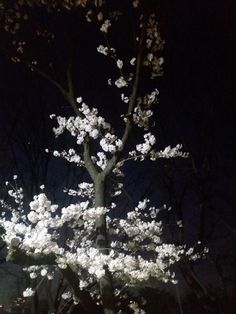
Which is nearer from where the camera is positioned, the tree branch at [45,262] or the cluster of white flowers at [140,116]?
the tree branch at [45,262]

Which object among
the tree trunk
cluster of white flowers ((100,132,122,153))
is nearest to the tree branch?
the tree trunk

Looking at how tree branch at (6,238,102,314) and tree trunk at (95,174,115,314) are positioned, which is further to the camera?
tree trunk at (95,174,115,314)

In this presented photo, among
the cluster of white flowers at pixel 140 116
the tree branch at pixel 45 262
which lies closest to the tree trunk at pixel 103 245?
the tree branch at pixel 45 262

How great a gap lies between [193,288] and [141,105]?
5.82 m

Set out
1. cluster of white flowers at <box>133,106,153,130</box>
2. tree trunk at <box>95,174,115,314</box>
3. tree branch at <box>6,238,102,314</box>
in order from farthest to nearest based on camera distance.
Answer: cluster of white flowers at <box>133,106,153,130</box> < tree trunk at <box>95,174,115,314</box> < tree branch at <box>6,238,102,314</box>

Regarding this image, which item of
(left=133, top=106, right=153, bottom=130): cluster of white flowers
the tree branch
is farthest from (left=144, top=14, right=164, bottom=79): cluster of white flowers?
the tree branch

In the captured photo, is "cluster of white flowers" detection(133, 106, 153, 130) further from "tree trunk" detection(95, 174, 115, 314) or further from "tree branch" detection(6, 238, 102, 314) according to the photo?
"tree branch" detection(6, 238, 102, 314)

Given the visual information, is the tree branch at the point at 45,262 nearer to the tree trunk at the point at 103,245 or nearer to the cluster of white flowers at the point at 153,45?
the tree trunk at the point at 103,245

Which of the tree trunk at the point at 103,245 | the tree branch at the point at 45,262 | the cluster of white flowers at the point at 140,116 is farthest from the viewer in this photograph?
the cluster of white flowers at the point at 140,116

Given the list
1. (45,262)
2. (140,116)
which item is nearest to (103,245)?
(45,262)

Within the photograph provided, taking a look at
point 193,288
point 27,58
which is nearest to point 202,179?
point 193,288

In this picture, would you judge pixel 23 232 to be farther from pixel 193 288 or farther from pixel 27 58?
pixel 193 288

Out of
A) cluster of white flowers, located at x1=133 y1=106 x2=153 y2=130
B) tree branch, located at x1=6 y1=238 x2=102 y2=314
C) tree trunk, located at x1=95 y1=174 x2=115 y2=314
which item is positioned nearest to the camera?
tree branch, located at x1=6 y1=238 x2=102 y2=314

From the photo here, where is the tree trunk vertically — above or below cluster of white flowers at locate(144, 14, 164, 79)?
below
